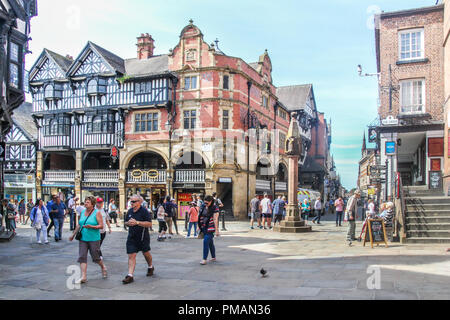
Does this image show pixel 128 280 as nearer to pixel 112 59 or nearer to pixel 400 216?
pixel 400 216

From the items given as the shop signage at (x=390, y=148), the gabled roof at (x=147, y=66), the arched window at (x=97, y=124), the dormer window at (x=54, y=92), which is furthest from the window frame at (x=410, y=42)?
the dormer window at (x=54, y=92)

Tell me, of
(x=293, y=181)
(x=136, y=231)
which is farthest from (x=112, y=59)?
(x=136, y=231)

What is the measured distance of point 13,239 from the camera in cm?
1541

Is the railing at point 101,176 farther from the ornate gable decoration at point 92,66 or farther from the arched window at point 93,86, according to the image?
the ornate gable decoration at point 92,66

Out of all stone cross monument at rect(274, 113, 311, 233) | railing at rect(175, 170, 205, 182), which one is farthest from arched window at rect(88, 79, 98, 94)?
stone cross monument at rect(274, 113, 311, 233)

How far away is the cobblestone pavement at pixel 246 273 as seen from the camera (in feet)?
21.6

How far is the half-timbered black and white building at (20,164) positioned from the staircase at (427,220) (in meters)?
30.2

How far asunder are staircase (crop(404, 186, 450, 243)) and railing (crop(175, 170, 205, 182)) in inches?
637

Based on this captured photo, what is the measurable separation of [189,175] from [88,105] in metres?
10.4

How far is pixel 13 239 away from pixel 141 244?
10.1 metres

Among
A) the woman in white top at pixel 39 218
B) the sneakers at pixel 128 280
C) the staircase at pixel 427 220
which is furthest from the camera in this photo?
the woman in white top at pixel 39 218

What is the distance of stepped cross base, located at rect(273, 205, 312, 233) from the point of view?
17.7 metres

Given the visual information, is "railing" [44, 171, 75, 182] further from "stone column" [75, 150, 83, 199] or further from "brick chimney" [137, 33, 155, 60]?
"brick chimney" [137, 33, 155, 60]
